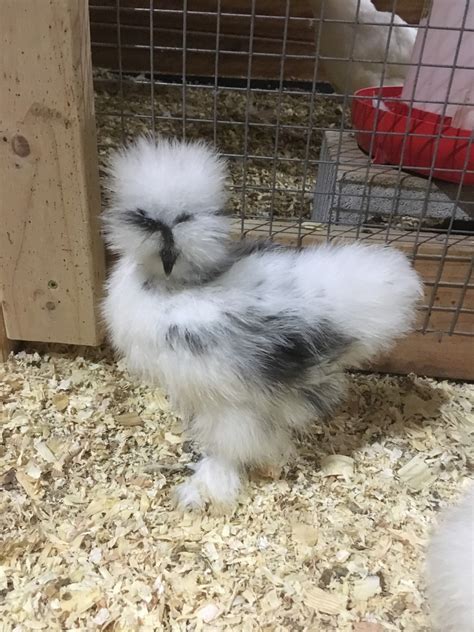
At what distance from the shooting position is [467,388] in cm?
145

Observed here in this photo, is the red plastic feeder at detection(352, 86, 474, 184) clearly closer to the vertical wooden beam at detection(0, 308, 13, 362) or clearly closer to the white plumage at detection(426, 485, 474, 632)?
the white plumage at detection(426, 485, 474, 632)

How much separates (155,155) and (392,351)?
766 mm

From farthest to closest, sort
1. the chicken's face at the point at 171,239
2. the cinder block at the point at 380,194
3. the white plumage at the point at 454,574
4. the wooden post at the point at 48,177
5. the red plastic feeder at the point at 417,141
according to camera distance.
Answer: the cinder block at the point at 380,194 → the red plastic feeder at the point at 417,141 → the wooden post at the point at 48,177 → the chicken's face at the point at 171,239 → the white plumage at the point at 454,574

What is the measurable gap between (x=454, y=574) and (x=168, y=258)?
22.3 inches

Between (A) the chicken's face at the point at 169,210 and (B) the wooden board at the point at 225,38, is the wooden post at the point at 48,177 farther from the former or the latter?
(B) the wooden board at the point at 225,38

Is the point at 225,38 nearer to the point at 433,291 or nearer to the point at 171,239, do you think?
the point at 433,291

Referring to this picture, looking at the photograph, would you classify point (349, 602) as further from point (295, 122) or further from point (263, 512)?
point (295, 122)

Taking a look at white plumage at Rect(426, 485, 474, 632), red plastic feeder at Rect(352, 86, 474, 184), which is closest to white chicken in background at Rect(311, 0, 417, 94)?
red plastic feeder at Rect(352, 86, 474, 184)

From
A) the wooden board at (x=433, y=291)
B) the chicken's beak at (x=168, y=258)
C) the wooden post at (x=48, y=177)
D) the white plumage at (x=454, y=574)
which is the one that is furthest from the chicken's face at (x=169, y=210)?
the white plumage at (x=454, y=574)

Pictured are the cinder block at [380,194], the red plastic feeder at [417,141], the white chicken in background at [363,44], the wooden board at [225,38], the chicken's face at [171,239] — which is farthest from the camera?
the wooden board at [225,38]

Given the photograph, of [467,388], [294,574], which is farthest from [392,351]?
[294,574]

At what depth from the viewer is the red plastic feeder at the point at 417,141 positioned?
1236 mm

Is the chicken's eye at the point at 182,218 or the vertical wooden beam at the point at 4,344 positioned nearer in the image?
the chicken's eye at the point at 182,218

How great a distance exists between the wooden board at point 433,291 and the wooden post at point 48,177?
331 millimetres
